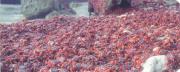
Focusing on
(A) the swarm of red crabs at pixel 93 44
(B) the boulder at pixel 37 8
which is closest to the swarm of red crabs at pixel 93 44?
(A) the swarm of red crabs at pixel 93 44

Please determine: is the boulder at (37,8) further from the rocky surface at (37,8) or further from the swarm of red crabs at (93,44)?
the swarm of red crabs at (93,44)

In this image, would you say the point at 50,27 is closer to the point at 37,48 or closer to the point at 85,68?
the point at 37,48

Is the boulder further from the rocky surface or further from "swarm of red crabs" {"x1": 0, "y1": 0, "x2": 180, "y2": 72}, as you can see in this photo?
"swarm of red crabs" {"x1": 0, "y1": 0, "x2": 180, "y2": 72}

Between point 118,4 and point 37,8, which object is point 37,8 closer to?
point 37,8

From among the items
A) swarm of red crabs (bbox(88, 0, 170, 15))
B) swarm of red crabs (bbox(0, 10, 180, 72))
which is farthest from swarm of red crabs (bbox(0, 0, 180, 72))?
swarm of red crabs (bbox(88, 0, 170, 15))

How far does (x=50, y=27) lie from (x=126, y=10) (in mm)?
2312

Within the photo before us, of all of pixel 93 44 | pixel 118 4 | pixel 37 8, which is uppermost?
pixel 93 44

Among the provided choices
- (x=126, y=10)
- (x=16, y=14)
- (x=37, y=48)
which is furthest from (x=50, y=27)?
(x=16, y=14)

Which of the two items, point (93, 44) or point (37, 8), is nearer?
point (93, 44)

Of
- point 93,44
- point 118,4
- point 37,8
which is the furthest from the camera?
point 37,8

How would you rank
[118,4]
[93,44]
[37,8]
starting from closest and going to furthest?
[93,44], [118,4], [37,8]

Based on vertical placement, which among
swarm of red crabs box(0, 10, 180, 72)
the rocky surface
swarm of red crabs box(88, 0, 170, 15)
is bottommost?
the rocky surface

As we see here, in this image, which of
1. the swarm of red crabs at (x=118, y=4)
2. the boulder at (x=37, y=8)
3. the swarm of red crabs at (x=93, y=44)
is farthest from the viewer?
the boulder at (x=37, y=8)

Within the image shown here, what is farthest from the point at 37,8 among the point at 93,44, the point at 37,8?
the point at 93,44
